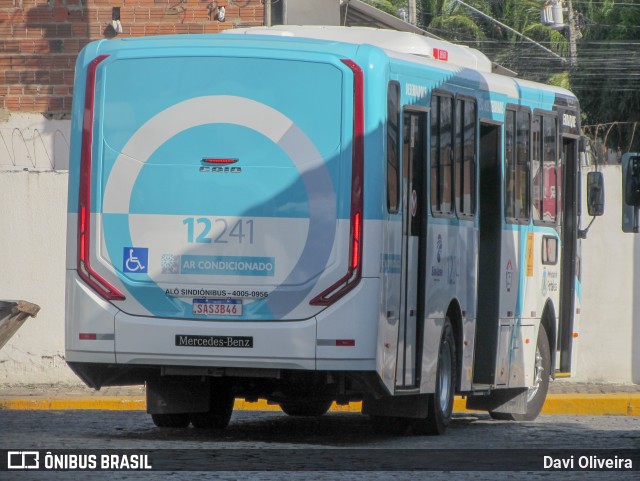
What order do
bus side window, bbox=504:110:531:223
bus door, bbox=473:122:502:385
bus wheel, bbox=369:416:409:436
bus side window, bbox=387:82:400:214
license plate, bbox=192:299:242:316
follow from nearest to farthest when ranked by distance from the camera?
1. license plate, bbox=192:299:242:316
2. bus side window, bbox=387:82:400:214
3. bus wheel, bbox=369:416:409:436
4. bus door, bbox=473:122:502:385
5. bus side window, bbox=504:110:531:223

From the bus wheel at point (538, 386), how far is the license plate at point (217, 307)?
4.73 m

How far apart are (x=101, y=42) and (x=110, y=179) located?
1.03 m

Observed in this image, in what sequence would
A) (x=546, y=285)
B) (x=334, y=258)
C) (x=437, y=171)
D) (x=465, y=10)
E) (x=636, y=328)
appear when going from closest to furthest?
(x=334, y=258) → (x=437, y=171) → (x=546, y=285) → (x=636, y=328) → (x=465, y=10)

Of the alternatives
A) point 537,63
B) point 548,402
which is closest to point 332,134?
point 548,402

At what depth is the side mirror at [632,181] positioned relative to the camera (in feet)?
39.5

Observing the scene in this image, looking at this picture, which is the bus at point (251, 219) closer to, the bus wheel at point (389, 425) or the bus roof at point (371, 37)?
the bus roof at point (371, 37)

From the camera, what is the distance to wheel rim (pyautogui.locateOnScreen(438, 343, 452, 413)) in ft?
40.8

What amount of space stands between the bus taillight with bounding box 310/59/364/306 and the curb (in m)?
4.72

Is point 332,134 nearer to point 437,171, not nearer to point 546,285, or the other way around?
point 437,171

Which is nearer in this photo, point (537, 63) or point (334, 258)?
point (334, 258)

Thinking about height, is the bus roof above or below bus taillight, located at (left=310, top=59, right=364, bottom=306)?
above

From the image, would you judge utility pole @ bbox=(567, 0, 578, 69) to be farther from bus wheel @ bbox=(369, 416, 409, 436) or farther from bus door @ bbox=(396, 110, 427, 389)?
bus door @ bbox=(396, 110, 427, 389)

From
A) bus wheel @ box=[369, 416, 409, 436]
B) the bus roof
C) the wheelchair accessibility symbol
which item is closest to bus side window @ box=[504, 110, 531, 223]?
the bus roof

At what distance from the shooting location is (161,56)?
1118 centimetres
